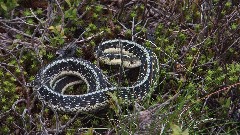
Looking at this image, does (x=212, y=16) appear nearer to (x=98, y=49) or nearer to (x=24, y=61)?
(x=98, y=49)

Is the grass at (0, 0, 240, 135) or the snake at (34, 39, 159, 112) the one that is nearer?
the grass at (0, 0, 240, 135)

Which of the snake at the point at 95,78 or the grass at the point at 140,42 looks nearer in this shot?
the grass at the point at 140,42

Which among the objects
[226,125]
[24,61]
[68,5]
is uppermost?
[68,5]

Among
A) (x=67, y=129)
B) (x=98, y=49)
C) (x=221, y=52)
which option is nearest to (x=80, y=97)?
(x=67, y=129)

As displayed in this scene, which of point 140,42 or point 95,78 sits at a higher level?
point 140,42
